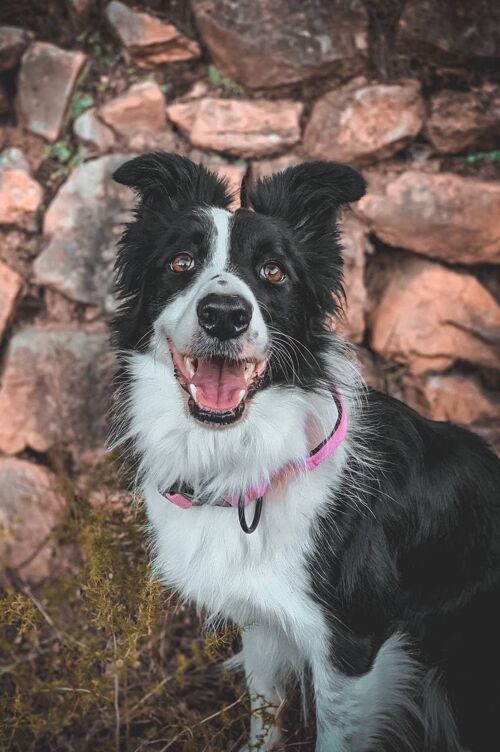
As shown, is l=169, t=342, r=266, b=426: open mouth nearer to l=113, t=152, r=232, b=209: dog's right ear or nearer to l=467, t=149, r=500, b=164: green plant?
l=113, t=152, r=232, b=209: dog's right ear

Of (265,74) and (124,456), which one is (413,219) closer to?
(265,74)

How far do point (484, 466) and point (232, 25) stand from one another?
6.77ft

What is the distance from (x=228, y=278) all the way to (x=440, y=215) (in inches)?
59.3

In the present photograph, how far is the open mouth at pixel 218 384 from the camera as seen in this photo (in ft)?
6.40

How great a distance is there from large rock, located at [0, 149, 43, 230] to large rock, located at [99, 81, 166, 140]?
1.36 feet

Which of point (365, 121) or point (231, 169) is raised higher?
point (365, 121)

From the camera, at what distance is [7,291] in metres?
3.29

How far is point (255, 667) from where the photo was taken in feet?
8.07

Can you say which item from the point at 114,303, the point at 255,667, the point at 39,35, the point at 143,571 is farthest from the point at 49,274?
the point at 255,667

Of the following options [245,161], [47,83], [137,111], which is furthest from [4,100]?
[245,161]

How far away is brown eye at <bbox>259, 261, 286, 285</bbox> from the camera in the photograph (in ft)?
6.98

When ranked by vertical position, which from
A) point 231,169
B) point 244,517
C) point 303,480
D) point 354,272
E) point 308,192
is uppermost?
point 308,192

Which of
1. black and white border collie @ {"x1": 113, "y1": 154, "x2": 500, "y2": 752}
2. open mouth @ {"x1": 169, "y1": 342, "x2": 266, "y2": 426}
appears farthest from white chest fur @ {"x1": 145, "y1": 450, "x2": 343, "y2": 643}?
open mouth @ {"x1": 169, "y1": 342, "x2": 266, "y2": 426}

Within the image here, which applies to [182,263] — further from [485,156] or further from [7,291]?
[485,156]
